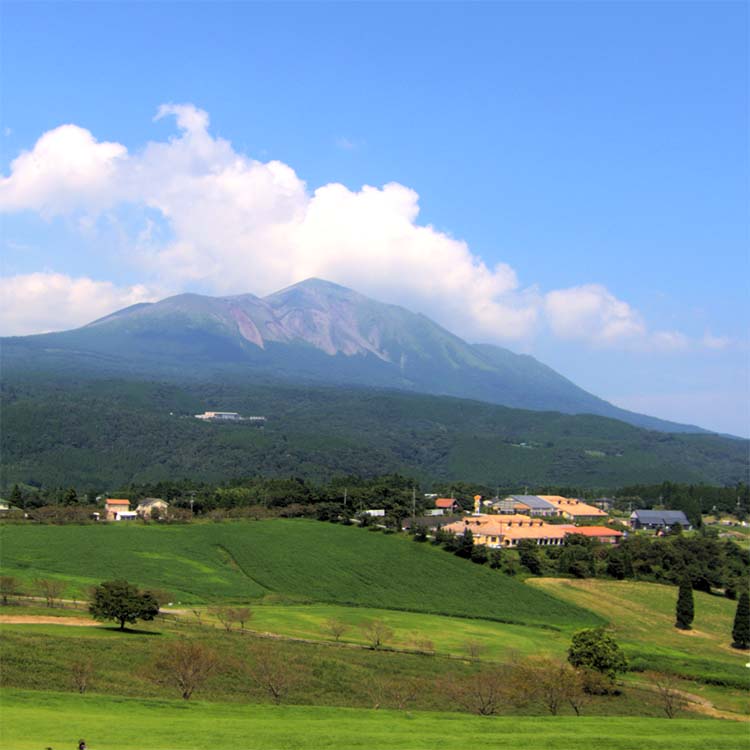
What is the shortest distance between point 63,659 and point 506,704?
61.3 ft

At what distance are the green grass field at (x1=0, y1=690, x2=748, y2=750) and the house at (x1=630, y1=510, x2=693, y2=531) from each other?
7464 cm

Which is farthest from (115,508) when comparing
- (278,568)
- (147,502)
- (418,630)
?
(418,630)

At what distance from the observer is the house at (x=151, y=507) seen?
85562mm

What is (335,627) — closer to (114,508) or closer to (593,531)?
(593,531)

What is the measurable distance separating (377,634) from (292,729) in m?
22.0

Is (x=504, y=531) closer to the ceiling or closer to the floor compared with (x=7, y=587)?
closer to the ceiling

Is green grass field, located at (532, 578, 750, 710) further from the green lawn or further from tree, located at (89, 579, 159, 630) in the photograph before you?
tree, located at (89, 579, 159, 630)

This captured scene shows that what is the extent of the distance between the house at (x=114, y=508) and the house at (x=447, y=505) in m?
38.6

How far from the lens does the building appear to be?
290 ft

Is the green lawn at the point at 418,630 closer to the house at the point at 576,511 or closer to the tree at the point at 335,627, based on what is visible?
the tree at the point at 335,627

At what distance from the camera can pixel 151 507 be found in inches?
3538

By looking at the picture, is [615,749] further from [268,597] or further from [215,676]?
[268,597]

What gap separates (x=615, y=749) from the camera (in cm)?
2703

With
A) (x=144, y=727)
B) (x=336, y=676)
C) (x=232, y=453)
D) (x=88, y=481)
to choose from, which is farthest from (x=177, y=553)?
(x=232, y=453)
